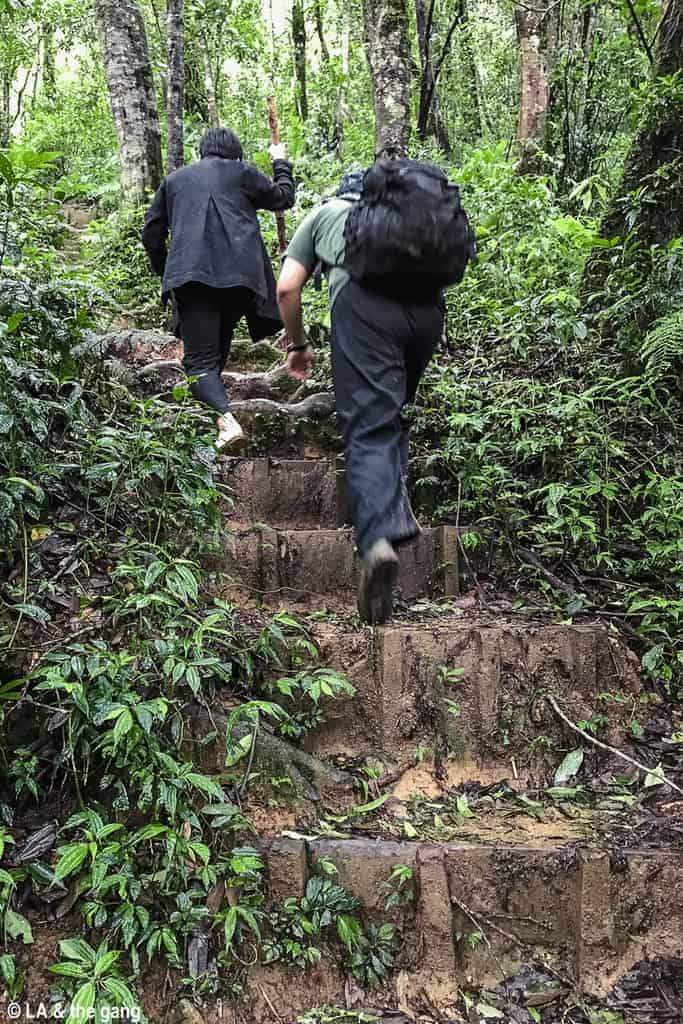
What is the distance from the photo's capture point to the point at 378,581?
281 cm

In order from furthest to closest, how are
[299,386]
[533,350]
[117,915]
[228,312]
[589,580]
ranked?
[299,386], [533,350], [228,312], [589,580], [117,915]

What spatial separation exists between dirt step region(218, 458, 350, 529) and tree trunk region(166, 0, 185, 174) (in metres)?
4.55

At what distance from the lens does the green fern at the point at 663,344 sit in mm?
4137

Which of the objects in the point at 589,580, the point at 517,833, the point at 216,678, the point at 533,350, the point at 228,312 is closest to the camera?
the point at 517,833

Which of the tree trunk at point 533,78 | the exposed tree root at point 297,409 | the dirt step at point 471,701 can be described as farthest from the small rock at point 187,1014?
the tree trunk at point 533,78

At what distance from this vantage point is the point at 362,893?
2770mm

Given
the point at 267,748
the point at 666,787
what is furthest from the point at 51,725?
the point at 666,787

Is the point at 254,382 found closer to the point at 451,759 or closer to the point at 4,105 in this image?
the point at 451,759

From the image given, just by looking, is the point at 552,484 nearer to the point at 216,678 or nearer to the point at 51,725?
the point at 216,678

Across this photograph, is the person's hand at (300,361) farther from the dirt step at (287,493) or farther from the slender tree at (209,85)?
the slender tree at (209,85)

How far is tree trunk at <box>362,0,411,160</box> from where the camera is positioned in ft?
20.3

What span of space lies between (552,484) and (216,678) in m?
1.97

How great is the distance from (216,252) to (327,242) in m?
2.01

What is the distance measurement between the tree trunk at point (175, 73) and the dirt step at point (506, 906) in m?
6.88
